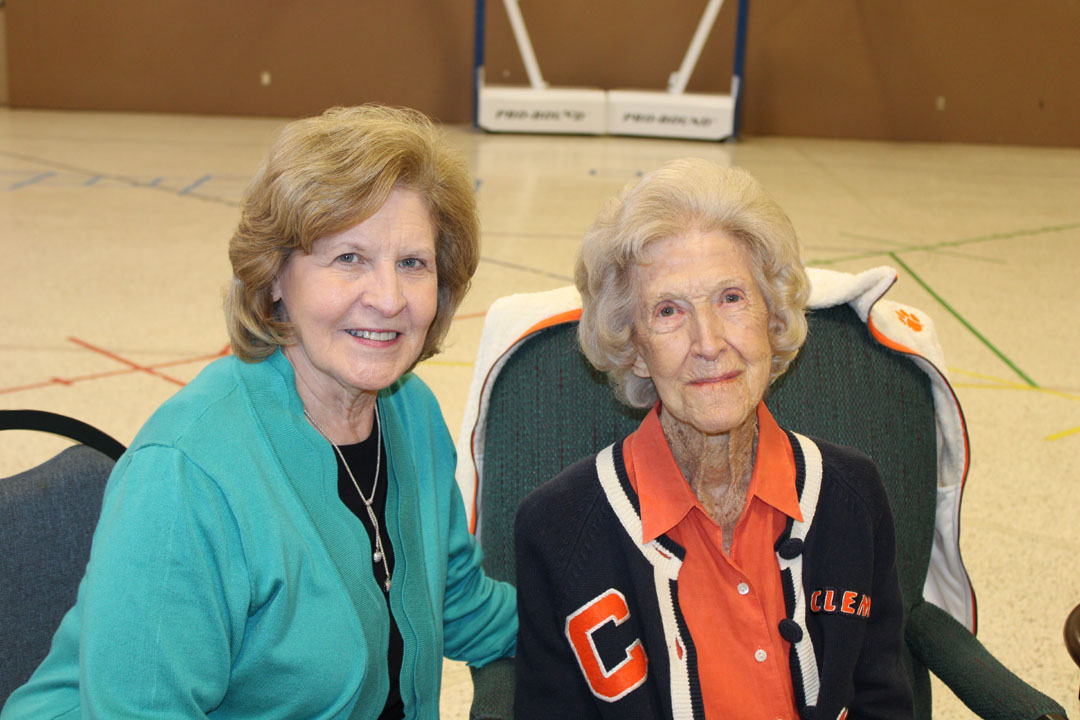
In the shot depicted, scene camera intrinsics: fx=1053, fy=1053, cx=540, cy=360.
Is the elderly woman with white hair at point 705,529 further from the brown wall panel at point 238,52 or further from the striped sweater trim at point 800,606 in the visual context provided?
the brown wall panel at point 238,52

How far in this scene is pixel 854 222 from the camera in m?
7.25

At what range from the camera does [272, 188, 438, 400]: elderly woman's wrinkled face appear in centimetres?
142

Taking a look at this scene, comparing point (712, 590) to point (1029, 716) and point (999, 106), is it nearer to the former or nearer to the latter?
point (1029, 716)

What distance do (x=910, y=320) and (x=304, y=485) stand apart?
115 cm

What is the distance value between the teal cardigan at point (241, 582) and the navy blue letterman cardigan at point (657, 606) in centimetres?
18

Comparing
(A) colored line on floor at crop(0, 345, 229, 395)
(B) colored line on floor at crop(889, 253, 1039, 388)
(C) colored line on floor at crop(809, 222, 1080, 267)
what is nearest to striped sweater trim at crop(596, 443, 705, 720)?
(A) colored line on floor at crop(0, 345, 229, 395)

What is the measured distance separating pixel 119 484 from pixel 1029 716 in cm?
128

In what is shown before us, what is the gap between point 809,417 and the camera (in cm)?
184

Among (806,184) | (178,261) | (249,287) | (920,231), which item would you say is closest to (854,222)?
(920,231)

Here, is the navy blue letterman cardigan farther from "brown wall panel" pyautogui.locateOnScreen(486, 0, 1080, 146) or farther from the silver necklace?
"brown wall panel" pyautogui.locateOnScreen(486, 0, 1080, 146)

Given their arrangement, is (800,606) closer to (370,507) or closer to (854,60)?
(370,507)

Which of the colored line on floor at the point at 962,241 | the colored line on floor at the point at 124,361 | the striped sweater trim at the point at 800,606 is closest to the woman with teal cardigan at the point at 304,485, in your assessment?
the striped sweater trim at the point at 800,606

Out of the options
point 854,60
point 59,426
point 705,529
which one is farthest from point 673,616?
point 854,60

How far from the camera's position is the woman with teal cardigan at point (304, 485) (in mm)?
1191
